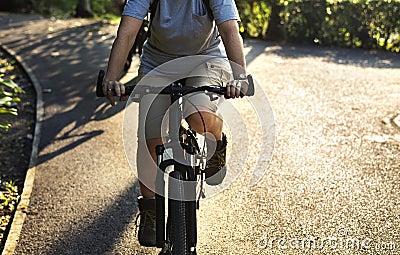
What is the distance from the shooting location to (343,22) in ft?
40.9

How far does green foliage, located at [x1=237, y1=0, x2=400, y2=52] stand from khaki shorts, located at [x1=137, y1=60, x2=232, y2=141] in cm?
885

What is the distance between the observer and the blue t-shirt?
12.8 feet

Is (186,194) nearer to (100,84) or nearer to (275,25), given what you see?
(100,84)

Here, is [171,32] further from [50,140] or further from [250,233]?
[50,140]

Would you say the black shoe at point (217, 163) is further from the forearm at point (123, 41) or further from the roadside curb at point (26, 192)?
the roadside curb at point (26, 192)

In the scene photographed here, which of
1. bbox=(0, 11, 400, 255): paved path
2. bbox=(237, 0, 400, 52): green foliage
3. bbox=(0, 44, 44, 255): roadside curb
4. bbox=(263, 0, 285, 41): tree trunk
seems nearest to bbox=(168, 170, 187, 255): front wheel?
bbox=(0, 11, 400, 255): paved path

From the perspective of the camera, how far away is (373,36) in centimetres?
1237

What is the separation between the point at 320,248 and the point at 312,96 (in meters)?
4.51

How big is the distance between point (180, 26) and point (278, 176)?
2.44m

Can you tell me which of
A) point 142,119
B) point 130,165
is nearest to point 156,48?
point 142,119

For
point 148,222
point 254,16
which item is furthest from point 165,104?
point 254,16

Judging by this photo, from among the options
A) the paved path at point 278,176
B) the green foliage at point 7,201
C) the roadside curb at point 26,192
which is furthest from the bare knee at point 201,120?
the green foliage at point 7,201

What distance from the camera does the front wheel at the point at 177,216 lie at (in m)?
3.60
